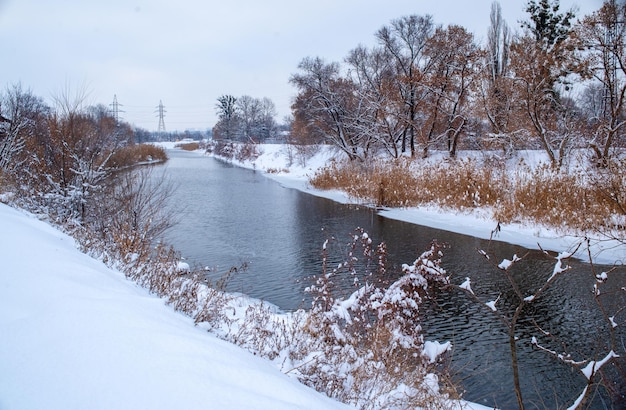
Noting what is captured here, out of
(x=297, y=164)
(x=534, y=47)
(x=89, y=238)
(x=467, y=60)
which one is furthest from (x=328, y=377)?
(x=297, y=164)

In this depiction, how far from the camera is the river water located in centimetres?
468

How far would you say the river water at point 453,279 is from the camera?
468 centimetres

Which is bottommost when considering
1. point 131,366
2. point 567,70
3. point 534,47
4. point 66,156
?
point 131,366

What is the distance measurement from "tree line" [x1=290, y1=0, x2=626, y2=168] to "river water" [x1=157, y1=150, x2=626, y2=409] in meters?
7.27

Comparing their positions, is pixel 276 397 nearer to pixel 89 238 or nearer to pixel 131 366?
pixel 131 366

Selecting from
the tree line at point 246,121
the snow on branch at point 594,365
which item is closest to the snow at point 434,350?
the snow on branch at point 594,365

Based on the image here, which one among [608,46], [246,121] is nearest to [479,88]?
[608,46]

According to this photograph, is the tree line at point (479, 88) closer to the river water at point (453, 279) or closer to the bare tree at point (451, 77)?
the bare tree at point (451, 77)

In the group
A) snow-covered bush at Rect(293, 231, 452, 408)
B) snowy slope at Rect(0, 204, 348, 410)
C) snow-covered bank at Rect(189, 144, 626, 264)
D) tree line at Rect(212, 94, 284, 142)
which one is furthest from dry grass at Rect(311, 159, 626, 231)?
tree line at Rect(212, 94, 284, 142)

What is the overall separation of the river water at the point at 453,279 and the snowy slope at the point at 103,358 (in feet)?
6.43

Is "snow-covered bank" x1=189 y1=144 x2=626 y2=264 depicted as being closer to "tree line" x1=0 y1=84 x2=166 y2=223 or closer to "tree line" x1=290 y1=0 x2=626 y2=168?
"tree line" x1=290 y1=0 x2=626 y2=168

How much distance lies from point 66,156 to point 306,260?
234 inches

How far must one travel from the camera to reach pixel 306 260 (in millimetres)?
9211

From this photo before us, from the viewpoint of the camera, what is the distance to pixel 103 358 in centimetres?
204
